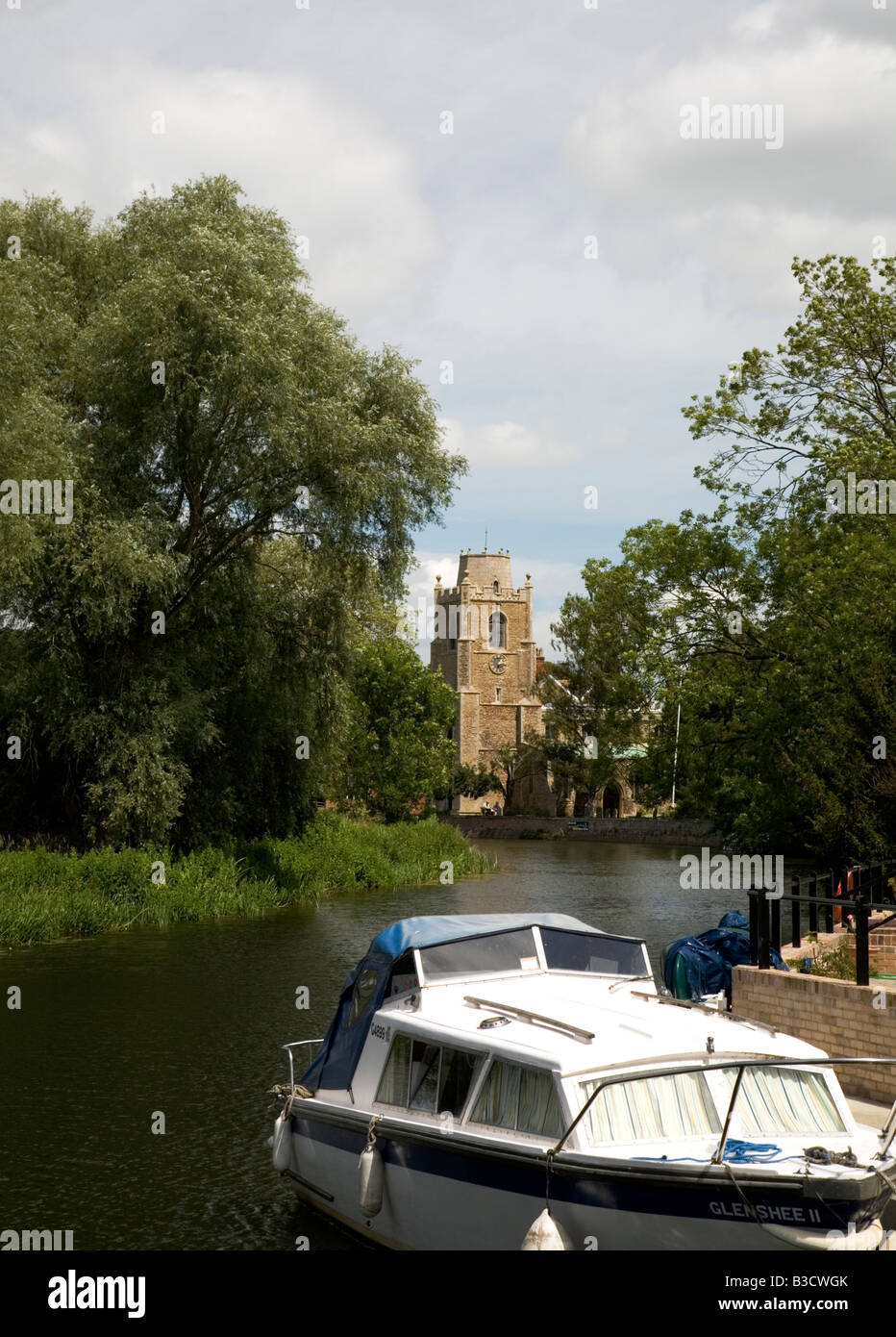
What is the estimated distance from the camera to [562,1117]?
880 cm

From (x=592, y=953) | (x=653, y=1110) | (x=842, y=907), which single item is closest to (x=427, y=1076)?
(x=653, y=1110)

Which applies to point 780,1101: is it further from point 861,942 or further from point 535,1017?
point 861,942

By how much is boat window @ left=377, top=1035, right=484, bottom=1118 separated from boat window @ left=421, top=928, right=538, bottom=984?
802 millimetres

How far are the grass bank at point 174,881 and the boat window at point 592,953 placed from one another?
17.0 meters

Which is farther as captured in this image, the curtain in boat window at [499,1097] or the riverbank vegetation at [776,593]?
the riverbank vegetation at [776,593]

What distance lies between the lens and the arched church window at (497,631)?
110 meters

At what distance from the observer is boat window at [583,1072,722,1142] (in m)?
8.75

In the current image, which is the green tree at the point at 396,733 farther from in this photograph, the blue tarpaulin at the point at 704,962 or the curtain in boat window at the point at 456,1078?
the curtain in boat window at the point at 456,1078

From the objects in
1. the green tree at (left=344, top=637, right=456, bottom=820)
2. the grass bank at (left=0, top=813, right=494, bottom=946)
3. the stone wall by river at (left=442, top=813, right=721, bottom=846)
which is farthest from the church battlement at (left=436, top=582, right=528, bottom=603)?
the grass bank at (left=0, top=813, right=494, bottom=946)

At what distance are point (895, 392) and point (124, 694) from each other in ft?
61.4

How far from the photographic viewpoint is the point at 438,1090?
998 centimetres

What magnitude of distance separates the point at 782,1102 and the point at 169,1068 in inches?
378

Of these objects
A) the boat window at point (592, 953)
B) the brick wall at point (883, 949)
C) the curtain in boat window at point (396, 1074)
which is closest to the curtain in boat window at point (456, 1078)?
the curtain in boat window at point (396, 1074)
